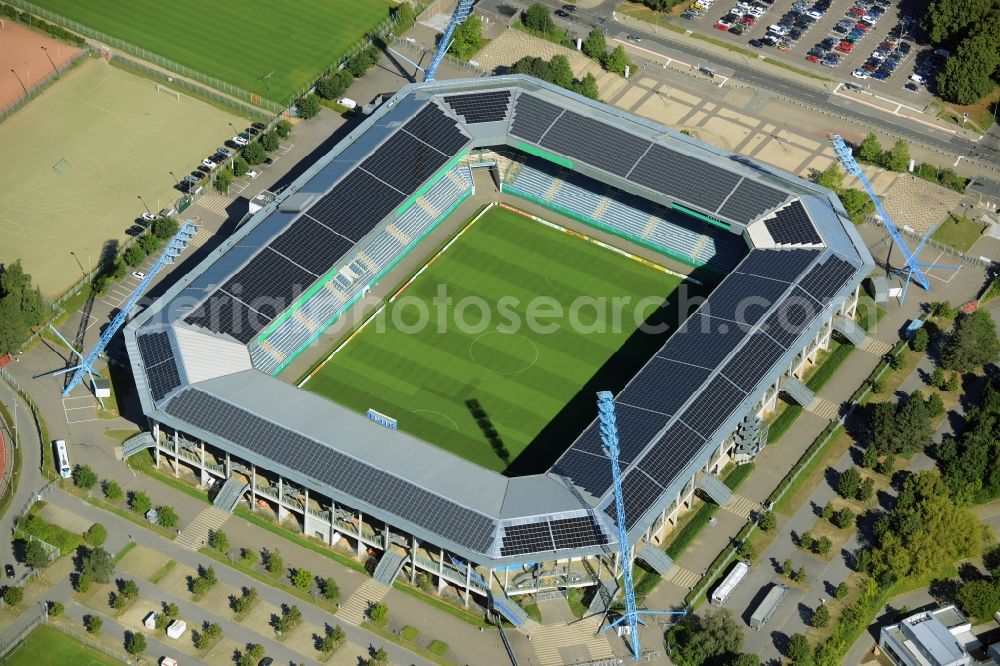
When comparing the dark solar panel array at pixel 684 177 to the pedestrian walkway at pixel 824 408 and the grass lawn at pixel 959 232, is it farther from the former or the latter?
the grass lawn at pixel 959 232

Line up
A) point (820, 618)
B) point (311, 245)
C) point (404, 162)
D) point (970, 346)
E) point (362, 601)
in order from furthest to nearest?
point (404, 162)
point (311, 245)
point (970, 346)
point (362, 601)
point (820, 618)

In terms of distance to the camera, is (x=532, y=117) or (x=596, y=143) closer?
(x=596, y=143)

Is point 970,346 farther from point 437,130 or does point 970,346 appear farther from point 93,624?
point 93,624

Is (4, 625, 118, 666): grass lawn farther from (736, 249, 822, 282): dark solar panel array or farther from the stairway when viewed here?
(736, 249, 822, 282): dark solar panel array

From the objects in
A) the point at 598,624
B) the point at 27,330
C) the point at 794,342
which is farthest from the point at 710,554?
the point at 27,330

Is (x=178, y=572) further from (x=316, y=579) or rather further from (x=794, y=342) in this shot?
(x=794, y=342)

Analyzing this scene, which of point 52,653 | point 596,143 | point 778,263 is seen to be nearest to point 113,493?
point 52,653
